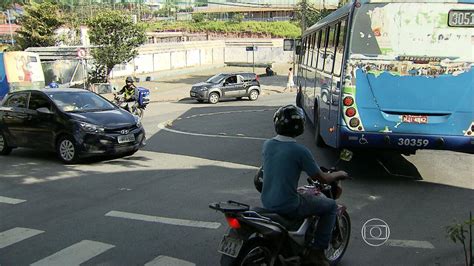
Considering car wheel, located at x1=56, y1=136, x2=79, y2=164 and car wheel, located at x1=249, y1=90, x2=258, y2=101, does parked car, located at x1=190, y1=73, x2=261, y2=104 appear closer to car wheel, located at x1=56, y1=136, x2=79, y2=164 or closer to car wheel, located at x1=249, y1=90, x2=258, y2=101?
car wheel, located at x1=249, y1=90, x2=258, y2=101

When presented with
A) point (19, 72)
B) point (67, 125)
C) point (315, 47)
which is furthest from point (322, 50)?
point (19, 72)

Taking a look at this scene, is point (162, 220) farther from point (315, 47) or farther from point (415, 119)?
point (315, 47)

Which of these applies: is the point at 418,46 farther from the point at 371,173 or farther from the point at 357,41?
the point at 371,173

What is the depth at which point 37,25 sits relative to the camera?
39250mm

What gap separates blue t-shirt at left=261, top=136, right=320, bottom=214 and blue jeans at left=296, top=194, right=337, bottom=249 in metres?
0.09

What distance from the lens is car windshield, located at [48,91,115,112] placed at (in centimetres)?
1086

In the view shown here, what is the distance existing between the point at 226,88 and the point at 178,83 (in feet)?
42.2

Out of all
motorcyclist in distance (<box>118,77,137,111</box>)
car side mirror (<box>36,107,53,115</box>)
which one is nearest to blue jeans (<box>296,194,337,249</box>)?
car side mirror (<box>36,107,53,115</box>)

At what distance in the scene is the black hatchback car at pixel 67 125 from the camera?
33.7 feet

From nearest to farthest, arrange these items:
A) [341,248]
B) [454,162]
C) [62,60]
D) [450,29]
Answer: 1. [341,248]
2. [450,29]
3. [454,162]
4. [62,60]

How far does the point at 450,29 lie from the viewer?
7.78 m

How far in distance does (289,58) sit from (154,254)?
200 feet

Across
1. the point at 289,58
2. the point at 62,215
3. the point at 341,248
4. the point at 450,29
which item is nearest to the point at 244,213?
the point at 341,248

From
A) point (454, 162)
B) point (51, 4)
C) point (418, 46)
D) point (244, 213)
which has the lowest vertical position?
point (454, 162)
